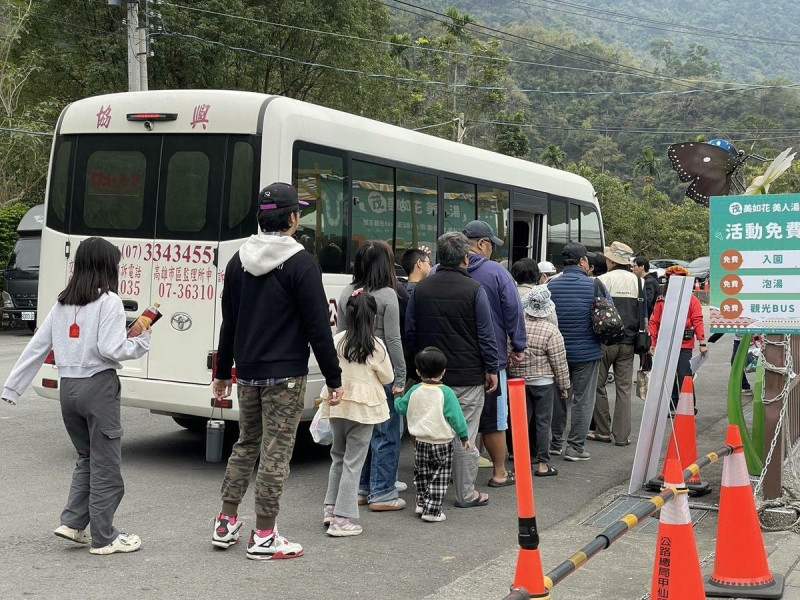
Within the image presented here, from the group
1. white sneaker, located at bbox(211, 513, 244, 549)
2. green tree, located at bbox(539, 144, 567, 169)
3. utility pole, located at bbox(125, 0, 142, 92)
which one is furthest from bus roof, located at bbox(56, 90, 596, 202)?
green tree, located at bbox(539, 144, 567, 169)

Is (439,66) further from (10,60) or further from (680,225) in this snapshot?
(10,60)

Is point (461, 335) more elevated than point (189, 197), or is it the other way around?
point (189, 197)

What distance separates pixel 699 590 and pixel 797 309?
2.66 metres

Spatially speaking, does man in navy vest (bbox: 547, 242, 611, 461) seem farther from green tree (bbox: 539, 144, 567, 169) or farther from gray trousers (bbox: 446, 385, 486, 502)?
green tree (bbox: 539, 144, 567, 169)

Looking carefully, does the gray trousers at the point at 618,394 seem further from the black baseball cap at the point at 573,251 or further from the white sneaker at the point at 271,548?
the white sneaker at the point at 271,548

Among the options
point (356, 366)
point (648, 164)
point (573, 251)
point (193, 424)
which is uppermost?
point (648, 164)

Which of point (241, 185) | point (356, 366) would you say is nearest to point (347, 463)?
point (356, 366)

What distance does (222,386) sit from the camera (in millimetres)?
5691

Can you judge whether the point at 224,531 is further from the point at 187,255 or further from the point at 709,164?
the point at 709,164

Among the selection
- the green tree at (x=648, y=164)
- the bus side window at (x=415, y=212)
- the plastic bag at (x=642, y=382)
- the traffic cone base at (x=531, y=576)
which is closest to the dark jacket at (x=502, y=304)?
the bus side window at (x=415, y=212)

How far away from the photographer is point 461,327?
6.86 meters

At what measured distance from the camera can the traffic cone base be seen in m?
3.47

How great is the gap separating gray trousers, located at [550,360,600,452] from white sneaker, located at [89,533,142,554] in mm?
4091

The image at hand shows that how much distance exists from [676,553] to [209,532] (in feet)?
9.69
